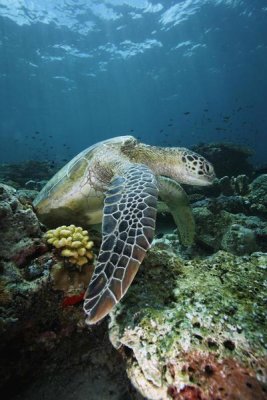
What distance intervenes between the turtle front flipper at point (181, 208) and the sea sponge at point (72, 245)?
6.39ft

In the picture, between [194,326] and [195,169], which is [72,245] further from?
[195,169]

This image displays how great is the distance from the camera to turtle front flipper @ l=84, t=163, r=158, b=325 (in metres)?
1.74

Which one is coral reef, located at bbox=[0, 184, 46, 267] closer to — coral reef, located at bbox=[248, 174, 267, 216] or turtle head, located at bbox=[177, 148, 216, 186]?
turtle head, located at bbox=[177, 148, 216, 186]

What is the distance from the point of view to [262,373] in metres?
1.43

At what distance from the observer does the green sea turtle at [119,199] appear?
1854 millimetres

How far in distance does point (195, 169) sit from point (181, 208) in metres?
0.79

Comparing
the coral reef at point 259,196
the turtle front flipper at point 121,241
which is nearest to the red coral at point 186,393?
the turtle front flipper at point 121,241

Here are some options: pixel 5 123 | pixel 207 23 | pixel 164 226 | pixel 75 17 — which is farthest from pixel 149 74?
pixel 164 226

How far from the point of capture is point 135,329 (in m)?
1.83

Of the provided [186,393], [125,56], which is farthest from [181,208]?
[125,56]

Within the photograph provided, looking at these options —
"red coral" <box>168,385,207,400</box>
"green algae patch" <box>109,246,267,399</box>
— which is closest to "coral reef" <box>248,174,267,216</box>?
"green algae patch" <box>109,246,267,399</box>

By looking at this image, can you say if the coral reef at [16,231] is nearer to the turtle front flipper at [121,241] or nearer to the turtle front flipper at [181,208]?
the turtle front flipper at [121,241]

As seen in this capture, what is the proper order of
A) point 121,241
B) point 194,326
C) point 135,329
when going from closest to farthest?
point 194,326
point 135,329
point 121,241

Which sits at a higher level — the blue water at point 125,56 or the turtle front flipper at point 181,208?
the blue water at point 125,56
